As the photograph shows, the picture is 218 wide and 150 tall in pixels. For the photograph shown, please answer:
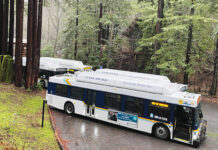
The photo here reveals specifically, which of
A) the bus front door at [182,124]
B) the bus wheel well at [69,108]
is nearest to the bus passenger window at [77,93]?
the bus wheel well at [69,108]

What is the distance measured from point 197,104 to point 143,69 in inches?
879

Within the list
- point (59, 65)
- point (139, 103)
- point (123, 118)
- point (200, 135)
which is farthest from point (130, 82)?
point (59, 65)

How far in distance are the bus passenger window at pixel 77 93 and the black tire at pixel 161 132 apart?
501 cm

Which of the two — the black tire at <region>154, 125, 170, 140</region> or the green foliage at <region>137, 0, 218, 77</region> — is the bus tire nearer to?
the black tire at <region>154, 125, 170, 140</region>

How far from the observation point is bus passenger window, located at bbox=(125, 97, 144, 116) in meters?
11.4

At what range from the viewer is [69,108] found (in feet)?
46.6

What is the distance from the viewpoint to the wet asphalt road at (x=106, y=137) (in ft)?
32.7

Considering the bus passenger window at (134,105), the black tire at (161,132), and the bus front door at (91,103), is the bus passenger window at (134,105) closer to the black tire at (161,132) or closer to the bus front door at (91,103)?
the black tire at (161,132)

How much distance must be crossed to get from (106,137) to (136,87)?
119 inches

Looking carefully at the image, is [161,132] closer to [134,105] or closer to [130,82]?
[134,105]

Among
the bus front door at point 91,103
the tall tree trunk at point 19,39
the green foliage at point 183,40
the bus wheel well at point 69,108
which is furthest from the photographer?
the green foliage at point 183,40

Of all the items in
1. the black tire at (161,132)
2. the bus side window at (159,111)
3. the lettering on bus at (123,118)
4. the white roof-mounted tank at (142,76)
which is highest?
the white roof-mounted tank at (142,76)

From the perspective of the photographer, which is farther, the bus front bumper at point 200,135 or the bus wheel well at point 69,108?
the bus wheel well at point 69,108

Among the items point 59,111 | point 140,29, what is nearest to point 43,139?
point 59,111
